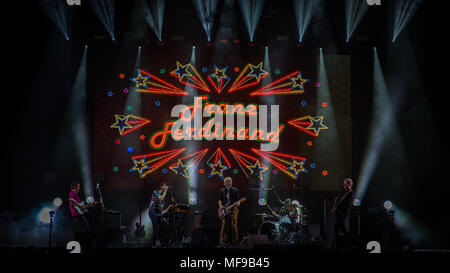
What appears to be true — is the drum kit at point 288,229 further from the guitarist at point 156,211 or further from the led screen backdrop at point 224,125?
the guitarist at point 156,211

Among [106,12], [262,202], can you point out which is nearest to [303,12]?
[262,202]

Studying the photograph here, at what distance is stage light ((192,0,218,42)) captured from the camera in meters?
11.7

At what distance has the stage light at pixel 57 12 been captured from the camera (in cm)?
1162

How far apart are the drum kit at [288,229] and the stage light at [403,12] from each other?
18.2 feet

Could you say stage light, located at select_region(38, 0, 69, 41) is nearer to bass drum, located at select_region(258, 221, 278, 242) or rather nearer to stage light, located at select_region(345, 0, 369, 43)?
bass drum, located at select_region(258, 221, 278, 242)

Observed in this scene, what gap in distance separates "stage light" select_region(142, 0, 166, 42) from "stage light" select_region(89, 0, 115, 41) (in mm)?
878

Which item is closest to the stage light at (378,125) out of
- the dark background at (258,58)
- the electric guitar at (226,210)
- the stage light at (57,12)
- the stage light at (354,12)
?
the dark background at (258,58)

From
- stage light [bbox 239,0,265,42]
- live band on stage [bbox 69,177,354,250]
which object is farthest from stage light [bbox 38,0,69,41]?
stage light [bbox 239,0,265,42]

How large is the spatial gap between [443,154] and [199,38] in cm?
722

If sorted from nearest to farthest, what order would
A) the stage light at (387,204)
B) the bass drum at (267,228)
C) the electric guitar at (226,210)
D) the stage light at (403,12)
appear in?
the electric guitar at (226,210), the bass drum at (267,228), the stage light at (387,204), the stage light at (403,12)
